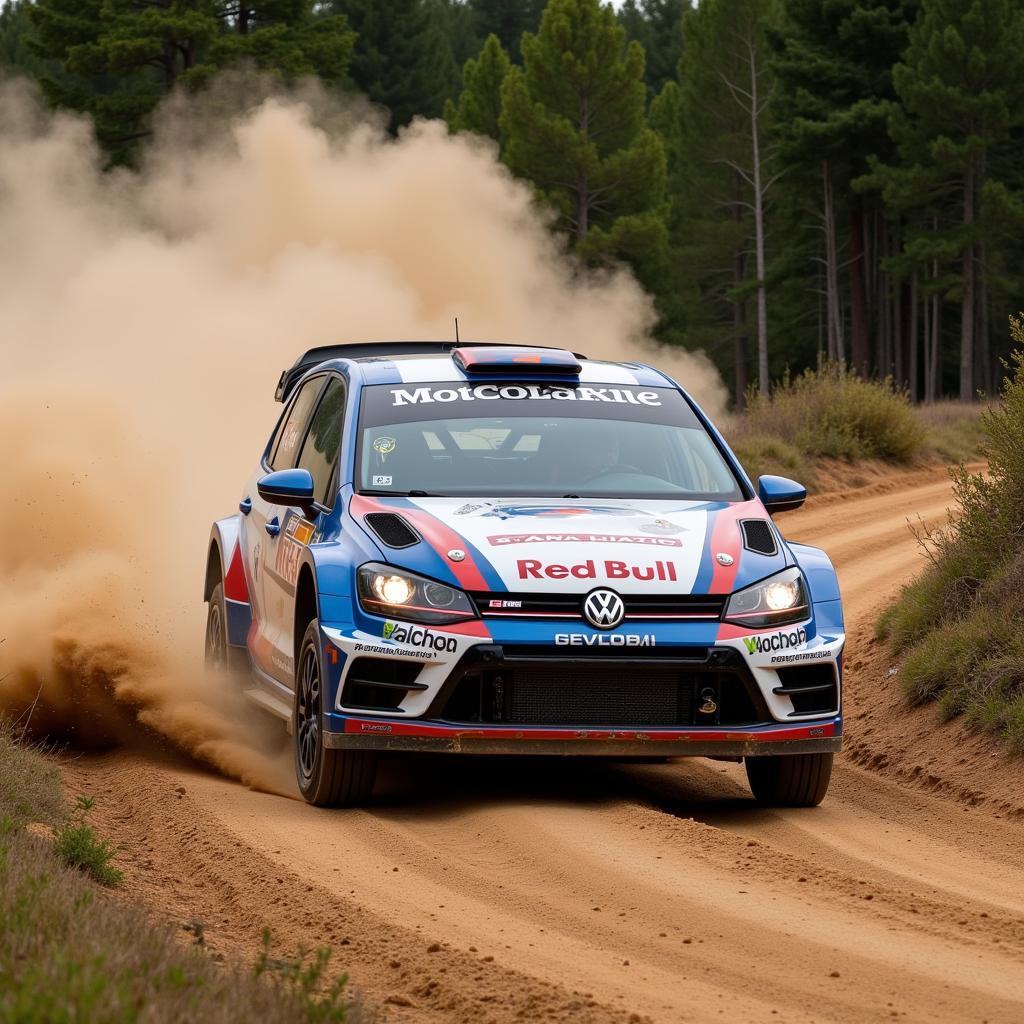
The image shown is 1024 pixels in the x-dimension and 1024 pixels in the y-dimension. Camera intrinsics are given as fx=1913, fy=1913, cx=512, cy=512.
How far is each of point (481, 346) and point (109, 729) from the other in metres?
2.81

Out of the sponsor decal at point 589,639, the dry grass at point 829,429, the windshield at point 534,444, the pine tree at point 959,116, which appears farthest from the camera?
the pine tree at point 959,116

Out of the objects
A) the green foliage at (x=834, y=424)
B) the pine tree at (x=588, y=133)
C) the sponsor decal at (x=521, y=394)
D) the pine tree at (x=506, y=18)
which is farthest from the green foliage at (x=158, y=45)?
the pine tree at (x=506, y=18)

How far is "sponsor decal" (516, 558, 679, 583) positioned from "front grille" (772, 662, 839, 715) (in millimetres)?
634

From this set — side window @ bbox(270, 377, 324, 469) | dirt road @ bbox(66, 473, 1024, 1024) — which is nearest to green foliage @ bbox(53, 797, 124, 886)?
dirt road @ bbox(66, 473, 1024, 1024)

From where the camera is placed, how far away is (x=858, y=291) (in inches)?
2330

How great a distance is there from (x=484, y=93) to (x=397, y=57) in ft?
36.7

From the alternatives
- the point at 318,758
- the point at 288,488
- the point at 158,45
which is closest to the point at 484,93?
the point at 158,45

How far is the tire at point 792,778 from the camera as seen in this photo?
793cm

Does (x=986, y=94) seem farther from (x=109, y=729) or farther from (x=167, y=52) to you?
(x=109, y=729)

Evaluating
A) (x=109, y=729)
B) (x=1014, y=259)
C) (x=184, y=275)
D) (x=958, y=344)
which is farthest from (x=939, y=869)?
(x=958, y=344)

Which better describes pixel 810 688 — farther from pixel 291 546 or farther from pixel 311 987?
pixel 311 987

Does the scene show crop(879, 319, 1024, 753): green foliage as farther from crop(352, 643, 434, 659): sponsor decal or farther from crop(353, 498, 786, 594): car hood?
crop(352, 643, 434, 659): sponsor decal

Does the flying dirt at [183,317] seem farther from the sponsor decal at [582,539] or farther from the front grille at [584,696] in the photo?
the sponsor decal at [582,539]

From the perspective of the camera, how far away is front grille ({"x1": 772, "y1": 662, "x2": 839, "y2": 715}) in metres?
7.60
